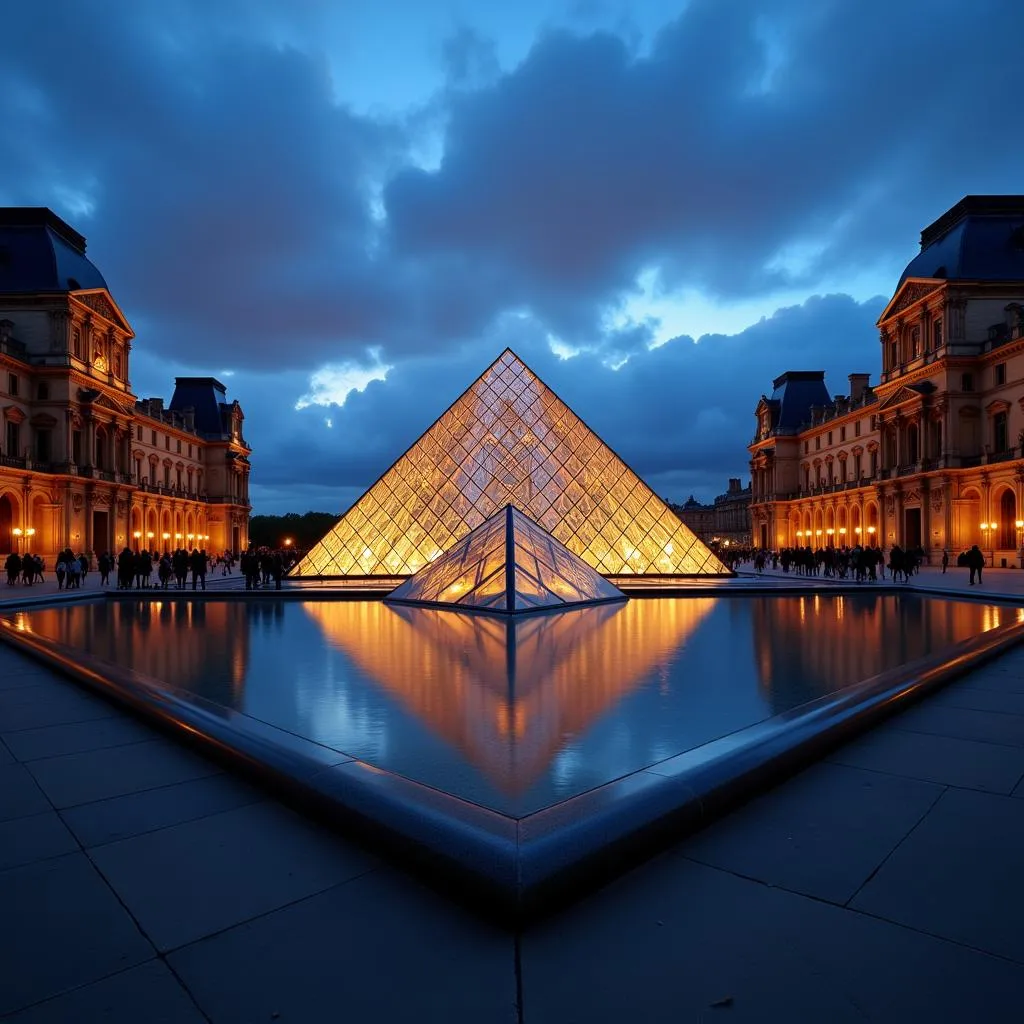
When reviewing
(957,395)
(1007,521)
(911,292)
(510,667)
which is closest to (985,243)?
(911,292)

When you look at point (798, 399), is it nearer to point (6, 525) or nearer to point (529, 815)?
point (6, 525)

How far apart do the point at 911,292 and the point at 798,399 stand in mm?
22191

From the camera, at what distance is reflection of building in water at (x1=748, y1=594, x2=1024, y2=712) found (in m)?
5.67

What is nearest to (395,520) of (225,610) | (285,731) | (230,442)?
(225,610)

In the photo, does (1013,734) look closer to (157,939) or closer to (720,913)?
(720,913)

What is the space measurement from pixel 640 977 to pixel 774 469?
59179 mm

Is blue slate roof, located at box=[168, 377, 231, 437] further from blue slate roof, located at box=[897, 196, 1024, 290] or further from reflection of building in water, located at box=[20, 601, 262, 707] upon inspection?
blue slate roof, located at box=[897, 196, 1024, 290]

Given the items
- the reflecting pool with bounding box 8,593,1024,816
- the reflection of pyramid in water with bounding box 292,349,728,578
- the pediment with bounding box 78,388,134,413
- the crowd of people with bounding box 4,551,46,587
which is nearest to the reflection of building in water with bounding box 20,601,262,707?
the reflecting pool with bounding box 8,593,1024,816

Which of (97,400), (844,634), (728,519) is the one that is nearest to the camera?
(844,634)

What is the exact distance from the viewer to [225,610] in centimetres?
1309

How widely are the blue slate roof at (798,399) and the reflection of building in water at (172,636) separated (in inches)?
2070

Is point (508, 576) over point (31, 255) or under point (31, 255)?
under

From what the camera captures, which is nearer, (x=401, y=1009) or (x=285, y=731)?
(x=401, y=1009)

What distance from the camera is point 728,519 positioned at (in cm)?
10438
